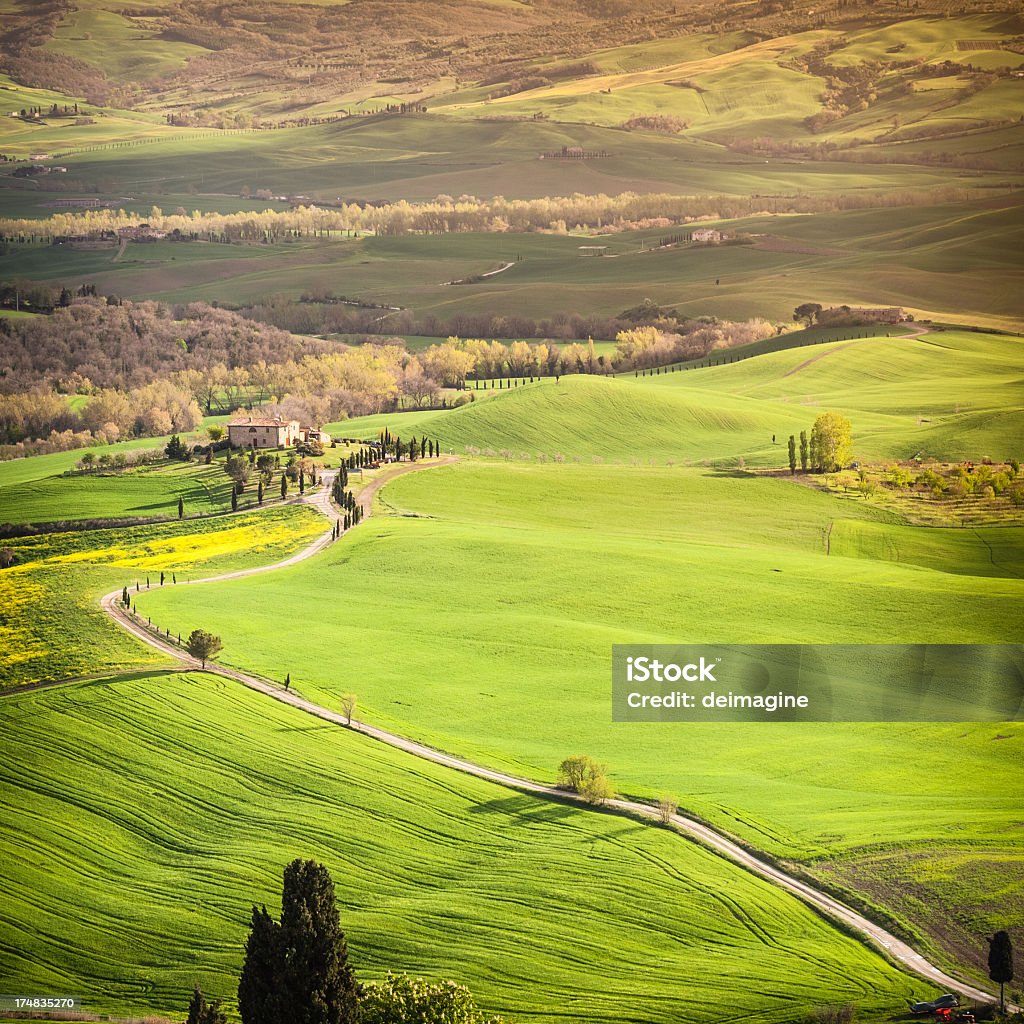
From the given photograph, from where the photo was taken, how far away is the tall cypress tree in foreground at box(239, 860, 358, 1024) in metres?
41.5

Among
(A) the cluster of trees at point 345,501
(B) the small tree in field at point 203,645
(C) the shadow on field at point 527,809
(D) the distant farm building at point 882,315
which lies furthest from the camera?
(D) the distant farm building at point 882,315

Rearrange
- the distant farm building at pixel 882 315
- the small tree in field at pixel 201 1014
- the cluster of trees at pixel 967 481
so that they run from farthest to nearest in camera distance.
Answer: the distant farm building at pixel 882 315 → the cluster of trees at pixel 967 481 → the small tree in field at pixel 201 1014

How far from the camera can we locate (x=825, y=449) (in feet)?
395

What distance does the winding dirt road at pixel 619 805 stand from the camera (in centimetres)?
4812

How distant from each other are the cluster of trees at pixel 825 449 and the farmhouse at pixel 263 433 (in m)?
38.6

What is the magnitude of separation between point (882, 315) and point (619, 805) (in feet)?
438

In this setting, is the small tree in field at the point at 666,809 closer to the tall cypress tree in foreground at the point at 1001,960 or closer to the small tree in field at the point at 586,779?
the small tree in field at the point at 586,779

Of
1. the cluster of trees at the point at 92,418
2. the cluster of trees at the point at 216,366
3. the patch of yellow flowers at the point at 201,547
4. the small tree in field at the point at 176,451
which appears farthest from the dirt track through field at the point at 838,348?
the patch of yellow flowers at the point at 201,547

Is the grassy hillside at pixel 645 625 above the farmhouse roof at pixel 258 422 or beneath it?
beneath

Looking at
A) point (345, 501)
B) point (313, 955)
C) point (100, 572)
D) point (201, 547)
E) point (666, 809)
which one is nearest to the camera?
point (313, 955)

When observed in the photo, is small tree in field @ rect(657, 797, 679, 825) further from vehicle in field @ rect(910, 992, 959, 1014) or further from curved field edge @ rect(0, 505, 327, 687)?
curved field edge @ rect(0, 505, 327, 687)

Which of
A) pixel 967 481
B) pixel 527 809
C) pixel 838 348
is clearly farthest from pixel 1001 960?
pixel 838 348

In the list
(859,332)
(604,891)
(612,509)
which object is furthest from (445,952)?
(859,332)

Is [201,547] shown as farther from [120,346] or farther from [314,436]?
[120,346]
